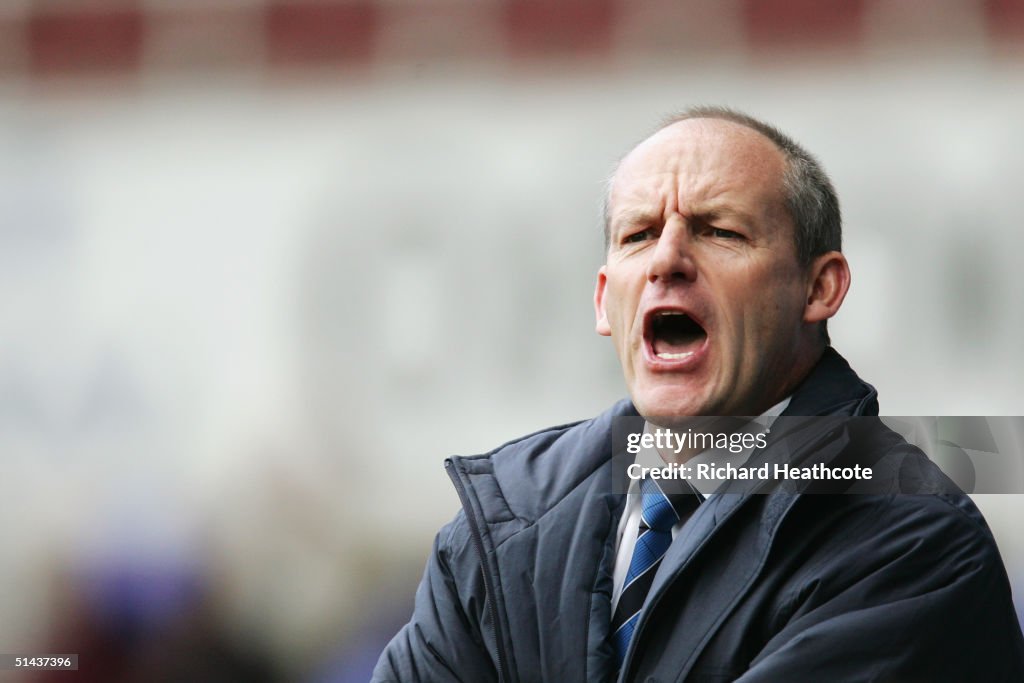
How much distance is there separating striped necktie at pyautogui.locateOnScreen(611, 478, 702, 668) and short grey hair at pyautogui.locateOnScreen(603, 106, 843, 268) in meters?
0.40

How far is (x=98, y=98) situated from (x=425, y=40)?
0.83 m

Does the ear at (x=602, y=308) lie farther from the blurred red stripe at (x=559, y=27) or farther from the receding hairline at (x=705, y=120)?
the blurred red stripe at (x=559, y=27)

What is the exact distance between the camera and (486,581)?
62.0 inches

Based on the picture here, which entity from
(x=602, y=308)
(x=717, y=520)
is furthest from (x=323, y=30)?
(x=717, y=520)

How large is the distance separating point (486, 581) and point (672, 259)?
0.50 meters

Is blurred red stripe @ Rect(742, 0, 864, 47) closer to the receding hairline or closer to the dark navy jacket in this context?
the receding hairline

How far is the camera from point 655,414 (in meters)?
1.65

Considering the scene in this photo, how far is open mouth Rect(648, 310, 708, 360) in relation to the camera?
66.7 inches

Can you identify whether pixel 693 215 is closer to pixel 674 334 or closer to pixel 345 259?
pixel 674 334

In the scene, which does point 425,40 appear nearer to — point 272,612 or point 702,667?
point 272,612

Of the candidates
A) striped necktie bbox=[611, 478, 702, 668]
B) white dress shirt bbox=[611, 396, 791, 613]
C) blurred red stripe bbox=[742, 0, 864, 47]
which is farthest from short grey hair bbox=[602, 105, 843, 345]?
blurred red stripe bbox=[742, 0, 864, 47]

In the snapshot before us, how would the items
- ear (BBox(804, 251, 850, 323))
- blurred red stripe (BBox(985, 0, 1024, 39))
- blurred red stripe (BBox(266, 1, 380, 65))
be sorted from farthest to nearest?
blurred red stripe (BBox(266, 1, 380, 65))
blurred red stripe (BBox(985, 0, 1024, 39))
ear (BBox(804, 251, 850, 323))

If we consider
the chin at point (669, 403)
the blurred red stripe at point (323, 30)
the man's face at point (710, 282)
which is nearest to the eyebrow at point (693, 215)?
the man's face at point (710, 282)

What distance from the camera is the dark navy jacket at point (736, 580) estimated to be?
1.33 metres
